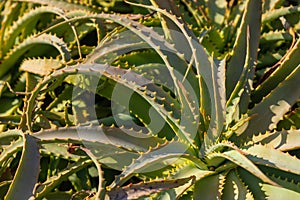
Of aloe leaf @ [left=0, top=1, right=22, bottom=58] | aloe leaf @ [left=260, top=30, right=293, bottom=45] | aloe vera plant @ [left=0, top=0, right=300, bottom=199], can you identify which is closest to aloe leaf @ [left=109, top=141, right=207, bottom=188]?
aloe vera plant @ [left=0, top=0, right=300, bottom=199]

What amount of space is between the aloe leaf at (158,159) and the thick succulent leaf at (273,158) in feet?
0.35

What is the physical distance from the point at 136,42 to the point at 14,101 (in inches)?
15.7

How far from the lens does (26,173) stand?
3.35 ft

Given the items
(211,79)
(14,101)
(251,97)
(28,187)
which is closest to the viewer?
(28,187)

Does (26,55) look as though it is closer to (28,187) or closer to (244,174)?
(28,187)

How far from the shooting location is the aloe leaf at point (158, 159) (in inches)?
38.4

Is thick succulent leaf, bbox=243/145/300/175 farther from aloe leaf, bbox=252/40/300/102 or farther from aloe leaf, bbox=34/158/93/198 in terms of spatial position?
aloe leaf, bbox=34/158/93/198

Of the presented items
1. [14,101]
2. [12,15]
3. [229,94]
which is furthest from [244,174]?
[12,15]

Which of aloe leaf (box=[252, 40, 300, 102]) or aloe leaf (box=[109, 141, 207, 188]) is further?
aloe leaf (box=[252, 40, 300, 102])

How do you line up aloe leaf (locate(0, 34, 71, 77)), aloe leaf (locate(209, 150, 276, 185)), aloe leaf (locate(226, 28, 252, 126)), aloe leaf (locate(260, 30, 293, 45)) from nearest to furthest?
aloe leaf (locate(209, 150, 276, 185)) < aloe leaf (locate(226, 28, 252, 126)) < aloe leaf (locate(0, 34, 71, 77)) < aloe leaf (locate(260, 30, 293, 45))

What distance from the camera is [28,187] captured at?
101 cm

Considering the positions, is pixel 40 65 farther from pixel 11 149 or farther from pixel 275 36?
pixel 275 36

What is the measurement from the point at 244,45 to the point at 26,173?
Answer: 51 centimetres

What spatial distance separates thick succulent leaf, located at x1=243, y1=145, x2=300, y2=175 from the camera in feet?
3.13
